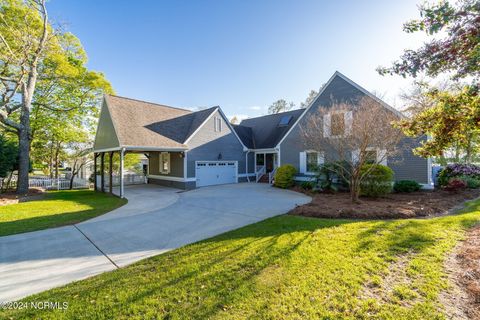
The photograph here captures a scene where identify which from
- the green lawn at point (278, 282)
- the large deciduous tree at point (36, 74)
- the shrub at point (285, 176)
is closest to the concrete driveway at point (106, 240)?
the green lawn at point (278, 282)

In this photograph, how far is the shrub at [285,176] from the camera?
49.7 feet

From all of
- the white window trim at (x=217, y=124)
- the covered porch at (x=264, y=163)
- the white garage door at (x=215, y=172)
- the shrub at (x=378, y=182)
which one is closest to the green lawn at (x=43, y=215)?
the white garage door at (x=215, y=172)

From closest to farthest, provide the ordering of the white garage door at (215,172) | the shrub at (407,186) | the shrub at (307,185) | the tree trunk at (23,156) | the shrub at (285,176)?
the shrub at (407,186) < the tree trunk at (23,156) < the shrub at (307,185) < the shrub at (285,176) < the white garage door at (215,172)

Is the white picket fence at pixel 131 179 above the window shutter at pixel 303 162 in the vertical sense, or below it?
below

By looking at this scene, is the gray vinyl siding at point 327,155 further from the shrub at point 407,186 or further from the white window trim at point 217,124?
the white window trim at point 217,124

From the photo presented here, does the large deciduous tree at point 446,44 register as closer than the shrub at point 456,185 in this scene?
Yes

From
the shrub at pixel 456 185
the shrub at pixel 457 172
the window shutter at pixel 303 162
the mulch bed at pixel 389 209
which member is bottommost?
the mulch bed at pixel 389 209

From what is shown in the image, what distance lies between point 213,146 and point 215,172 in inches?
84.7

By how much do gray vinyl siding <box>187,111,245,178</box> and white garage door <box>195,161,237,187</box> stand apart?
0.38 m

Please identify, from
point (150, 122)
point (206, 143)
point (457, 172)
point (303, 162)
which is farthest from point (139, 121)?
point (457, 172)

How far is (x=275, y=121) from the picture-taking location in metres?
21.7

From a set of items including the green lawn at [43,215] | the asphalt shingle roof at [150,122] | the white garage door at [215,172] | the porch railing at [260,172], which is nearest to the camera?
the green lawn at [43,215]

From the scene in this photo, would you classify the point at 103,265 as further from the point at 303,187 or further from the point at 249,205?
the point at 303,187

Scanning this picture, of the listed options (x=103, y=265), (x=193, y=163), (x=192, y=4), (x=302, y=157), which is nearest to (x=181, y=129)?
(x=193, y=163)
